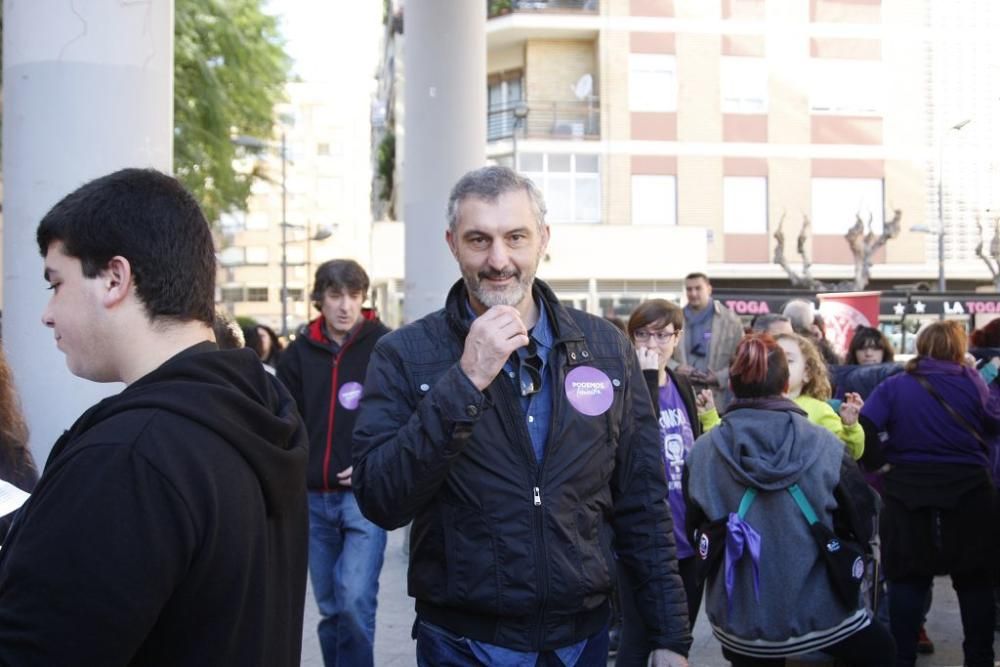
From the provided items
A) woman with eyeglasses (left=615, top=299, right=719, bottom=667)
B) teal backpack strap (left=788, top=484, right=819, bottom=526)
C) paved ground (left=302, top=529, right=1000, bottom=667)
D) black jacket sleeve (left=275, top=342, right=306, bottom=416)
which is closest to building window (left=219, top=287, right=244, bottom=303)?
paved ground (left=302, top=529, right=1000, bottom=667)

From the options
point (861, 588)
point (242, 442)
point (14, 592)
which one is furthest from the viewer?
point (861, 588)

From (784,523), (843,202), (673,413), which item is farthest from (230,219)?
(784,523)

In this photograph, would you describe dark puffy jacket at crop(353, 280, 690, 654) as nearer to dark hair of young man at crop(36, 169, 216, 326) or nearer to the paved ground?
dark hair of young man at crop(36, 169, 216, 326)

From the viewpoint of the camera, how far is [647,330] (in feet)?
18.2

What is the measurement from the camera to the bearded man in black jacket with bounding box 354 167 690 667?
Answer: 8.79ft

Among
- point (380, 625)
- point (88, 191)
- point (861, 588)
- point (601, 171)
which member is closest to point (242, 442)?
point (88, 191)

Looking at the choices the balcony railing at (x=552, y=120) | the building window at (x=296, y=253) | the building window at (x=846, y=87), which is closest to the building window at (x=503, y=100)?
the balcony railing at (x=552, y=120)

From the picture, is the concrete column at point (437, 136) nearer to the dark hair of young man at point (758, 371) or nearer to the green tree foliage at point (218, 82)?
the dark hair of young man at point (758, 371)

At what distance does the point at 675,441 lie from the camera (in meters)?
5.46

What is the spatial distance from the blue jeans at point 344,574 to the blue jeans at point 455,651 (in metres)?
2.32

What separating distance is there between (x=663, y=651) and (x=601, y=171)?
32705mm

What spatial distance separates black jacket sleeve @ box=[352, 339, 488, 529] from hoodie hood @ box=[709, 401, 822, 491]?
187 cm

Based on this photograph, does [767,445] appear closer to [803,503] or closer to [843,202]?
[803,503]

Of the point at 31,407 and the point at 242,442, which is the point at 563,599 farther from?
the point at 31,407
